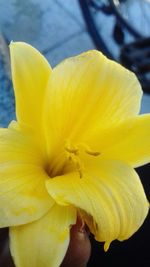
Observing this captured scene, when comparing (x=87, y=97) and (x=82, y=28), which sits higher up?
(x=87, y=97)

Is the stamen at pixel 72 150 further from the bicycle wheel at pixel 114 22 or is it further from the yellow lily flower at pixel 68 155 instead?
the bicycle wheel at pixel 114 22

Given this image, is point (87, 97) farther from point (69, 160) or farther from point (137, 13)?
point (137, 13)

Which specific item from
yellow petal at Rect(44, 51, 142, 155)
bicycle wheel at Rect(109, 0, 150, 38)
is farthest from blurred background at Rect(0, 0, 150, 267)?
yellow petal at Rect(44, 51, 142, 155)

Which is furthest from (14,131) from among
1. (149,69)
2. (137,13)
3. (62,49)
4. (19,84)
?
(137,13)

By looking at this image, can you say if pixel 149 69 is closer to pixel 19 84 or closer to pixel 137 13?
pixel 137 13

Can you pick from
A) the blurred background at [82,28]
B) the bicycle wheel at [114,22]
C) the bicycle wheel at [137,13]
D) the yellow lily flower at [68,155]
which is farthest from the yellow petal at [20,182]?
the bicycle wheel at [137,13]

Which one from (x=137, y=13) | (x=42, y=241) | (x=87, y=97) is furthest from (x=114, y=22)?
(x=42, y=241)
